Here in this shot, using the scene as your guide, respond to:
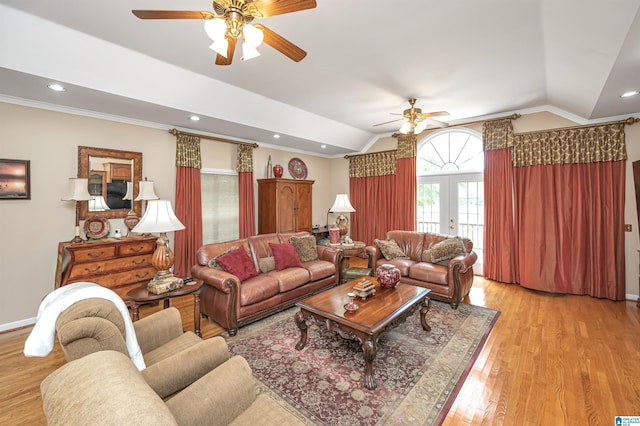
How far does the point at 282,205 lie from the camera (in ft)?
17.2

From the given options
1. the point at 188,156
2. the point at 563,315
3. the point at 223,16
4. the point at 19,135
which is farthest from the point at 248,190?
the point at 563,315

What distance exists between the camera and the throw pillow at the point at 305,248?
4.12m

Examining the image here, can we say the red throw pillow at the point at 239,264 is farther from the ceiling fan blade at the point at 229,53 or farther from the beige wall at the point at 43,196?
the ceiling fan blade at the point at 229,53

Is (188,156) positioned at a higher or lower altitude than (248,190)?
higher

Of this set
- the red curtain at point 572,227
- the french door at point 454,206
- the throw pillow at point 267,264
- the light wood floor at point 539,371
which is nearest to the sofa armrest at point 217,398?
the light wood floor at point 539,371

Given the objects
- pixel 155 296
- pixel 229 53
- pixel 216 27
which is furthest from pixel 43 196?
pixel 216 27

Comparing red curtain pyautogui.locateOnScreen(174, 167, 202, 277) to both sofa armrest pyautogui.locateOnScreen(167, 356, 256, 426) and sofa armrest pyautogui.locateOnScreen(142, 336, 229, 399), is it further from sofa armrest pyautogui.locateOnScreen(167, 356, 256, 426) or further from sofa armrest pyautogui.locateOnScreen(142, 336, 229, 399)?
sofa armrest pyautogui.locateOnScreen(167, 356, 256, 426)

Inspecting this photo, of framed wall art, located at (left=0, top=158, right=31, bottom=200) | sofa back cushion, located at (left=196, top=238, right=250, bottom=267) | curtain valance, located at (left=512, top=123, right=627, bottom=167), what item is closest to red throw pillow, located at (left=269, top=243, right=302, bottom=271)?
sofa back cushion, located at (left=196, top=238, right=250, bottom=267)

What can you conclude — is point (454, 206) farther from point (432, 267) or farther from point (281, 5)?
point (281, 5)

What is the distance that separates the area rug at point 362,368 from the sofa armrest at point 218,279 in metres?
0.54

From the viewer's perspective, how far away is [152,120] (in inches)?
154

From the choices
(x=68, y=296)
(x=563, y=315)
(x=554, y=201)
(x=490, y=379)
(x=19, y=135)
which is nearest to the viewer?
(x=68, y=296)

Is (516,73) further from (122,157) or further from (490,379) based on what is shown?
(122,157)

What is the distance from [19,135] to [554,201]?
7.30 meters
